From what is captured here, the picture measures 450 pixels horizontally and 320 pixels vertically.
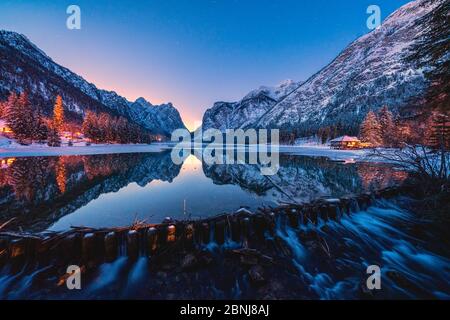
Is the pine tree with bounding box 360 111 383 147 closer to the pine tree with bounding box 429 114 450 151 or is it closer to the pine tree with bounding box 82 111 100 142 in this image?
the pine tree with bounding box 429 114 450 151

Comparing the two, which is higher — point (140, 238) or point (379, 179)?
point (379, 179)

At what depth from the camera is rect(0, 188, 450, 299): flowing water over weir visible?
447cm

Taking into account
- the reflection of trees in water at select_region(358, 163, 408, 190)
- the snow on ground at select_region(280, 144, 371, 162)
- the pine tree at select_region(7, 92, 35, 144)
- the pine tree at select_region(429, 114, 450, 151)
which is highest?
the pine tree at select_region(7, 92, 35, 144)

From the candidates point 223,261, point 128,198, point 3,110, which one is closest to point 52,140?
Answer: point 3,110

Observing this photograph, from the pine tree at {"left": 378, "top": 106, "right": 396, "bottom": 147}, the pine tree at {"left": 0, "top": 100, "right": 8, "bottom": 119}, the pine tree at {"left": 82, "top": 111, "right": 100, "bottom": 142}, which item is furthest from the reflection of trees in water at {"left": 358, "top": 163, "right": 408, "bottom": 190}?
the pine tree at {"left": 82, "top": 111, "right": 100, "bottom": 142}

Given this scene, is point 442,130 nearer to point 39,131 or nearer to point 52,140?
point 52,140

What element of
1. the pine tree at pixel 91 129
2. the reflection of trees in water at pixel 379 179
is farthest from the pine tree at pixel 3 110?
the reflection of trees in water at pixel 379 179

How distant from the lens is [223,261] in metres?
5.45

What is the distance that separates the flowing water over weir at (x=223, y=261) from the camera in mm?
4473

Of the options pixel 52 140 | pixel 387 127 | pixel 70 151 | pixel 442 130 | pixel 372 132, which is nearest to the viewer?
pixel 442 130

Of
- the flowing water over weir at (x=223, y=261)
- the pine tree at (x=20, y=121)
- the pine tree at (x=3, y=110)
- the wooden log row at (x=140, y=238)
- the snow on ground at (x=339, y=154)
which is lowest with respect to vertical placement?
the flowing water over weir at (x=223, y=261)

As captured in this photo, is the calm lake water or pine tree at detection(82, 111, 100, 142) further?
pine tree at detection(82, 111, 100, 142)

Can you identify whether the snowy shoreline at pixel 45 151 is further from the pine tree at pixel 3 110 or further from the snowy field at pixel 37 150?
the pine tree at pixel 3 110
